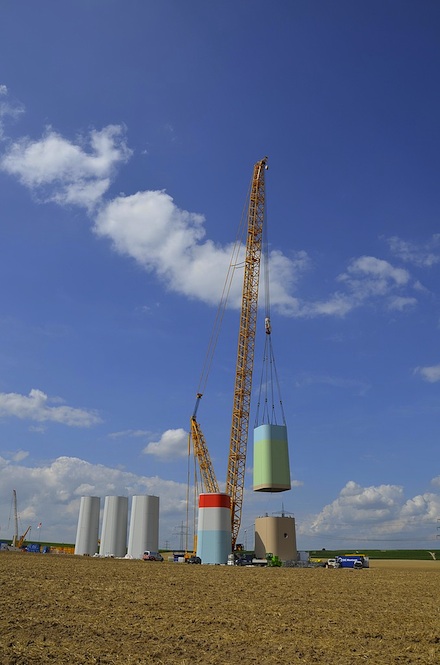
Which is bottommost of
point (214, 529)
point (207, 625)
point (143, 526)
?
point (207, 625)

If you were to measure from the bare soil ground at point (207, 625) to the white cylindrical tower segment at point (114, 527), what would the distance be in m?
58.6

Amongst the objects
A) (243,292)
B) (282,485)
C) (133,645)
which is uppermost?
(243,292)

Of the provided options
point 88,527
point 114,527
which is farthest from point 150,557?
point 88,527

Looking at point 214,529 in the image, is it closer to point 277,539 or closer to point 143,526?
point 277,539

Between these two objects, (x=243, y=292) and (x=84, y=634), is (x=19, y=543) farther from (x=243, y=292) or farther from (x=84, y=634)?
(x=84, y=634)

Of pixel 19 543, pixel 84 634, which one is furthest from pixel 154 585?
pixel 19 543

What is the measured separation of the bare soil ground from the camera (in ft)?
51.2

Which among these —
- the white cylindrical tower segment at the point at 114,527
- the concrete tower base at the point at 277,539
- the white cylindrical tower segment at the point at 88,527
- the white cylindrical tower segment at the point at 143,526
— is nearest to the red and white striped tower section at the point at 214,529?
the concrete tower base at the point at 277,539

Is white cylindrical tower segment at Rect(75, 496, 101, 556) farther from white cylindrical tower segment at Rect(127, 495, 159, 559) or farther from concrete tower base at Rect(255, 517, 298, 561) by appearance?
concrete tower base at Rect(255, 517, 298, 561)

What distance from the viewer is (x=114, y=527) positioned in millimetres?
87062

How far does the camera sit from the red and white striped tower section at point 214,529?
235 ft

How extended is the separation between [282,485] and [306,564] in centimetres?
1123

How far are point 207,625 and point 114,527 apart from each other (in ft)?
237

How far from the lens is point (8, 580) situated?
29766 mm
